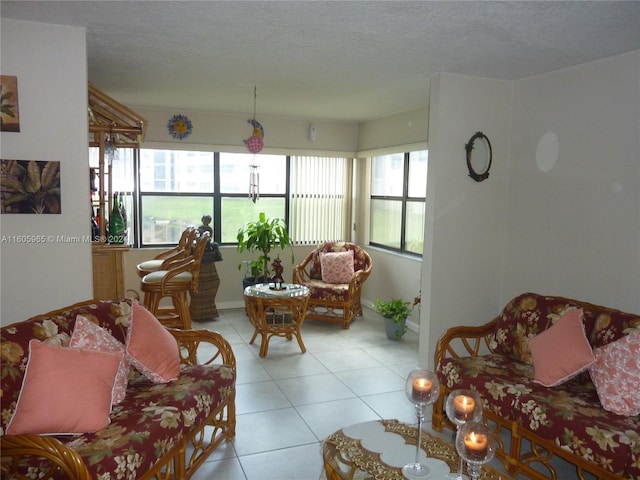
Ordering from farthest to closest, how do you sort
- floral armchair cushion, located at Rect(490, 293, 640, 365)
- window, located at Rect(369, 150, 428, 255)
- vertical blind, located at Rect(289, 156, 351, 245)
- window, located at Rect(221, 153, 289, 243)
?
vertical blind, located at Rect(289, 156, 351, 245) < window, located at Rect(221, 153, 289, 243) < window, located at Rect(369, 150, 428, 255) < floral armchair cushion, located at Rect(490, 293, 640, 365)

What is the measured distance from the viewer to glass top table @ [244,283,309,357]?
15.1ft

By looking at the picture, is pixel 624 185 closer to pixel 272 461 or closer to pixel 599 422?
pixel 599 422

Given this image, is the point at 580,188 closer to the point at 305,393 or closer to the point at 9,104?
the point at 305,393

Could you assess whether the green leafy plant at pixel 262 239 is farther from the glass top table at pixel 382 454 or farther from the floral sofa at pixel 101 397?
the glass top table at pixel 382 454

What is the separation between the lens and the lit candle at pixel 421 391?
2.21 m

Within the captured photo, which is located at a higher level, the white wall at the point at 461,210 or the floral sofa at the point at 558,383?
the white wall at the point at 461,210

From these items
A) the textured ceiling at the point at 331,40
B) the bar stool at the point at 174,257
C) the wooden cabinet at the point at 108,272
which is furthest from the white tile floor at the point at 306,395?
the textured ceiling at the point at 331,40

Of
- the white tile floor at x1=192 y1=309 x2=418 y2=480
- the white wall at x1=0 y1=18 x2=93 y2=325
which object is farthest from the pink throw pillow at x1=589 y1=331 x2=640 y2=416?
the white wall at x1=0 y1=18 x2=93 y2=325

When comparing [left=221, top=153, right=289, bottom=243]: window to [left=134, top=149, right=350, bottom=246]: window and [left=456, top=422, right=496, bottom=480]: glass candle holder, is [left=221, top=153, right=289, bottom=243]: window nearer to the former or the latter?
[left=134, top=149, right=350, bottom=246]: window

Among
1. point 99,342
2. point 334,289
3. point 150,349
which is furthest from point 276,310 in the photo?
point 99,342

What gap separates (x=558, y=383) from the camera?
2.83 meters

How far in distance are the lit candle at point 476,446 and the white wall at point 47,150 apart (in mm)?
2380

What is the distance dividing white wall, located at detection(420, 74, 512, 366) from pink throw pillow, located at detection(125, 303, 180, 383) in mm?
2026

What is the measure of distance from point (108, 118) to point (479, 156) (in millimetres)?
2897
